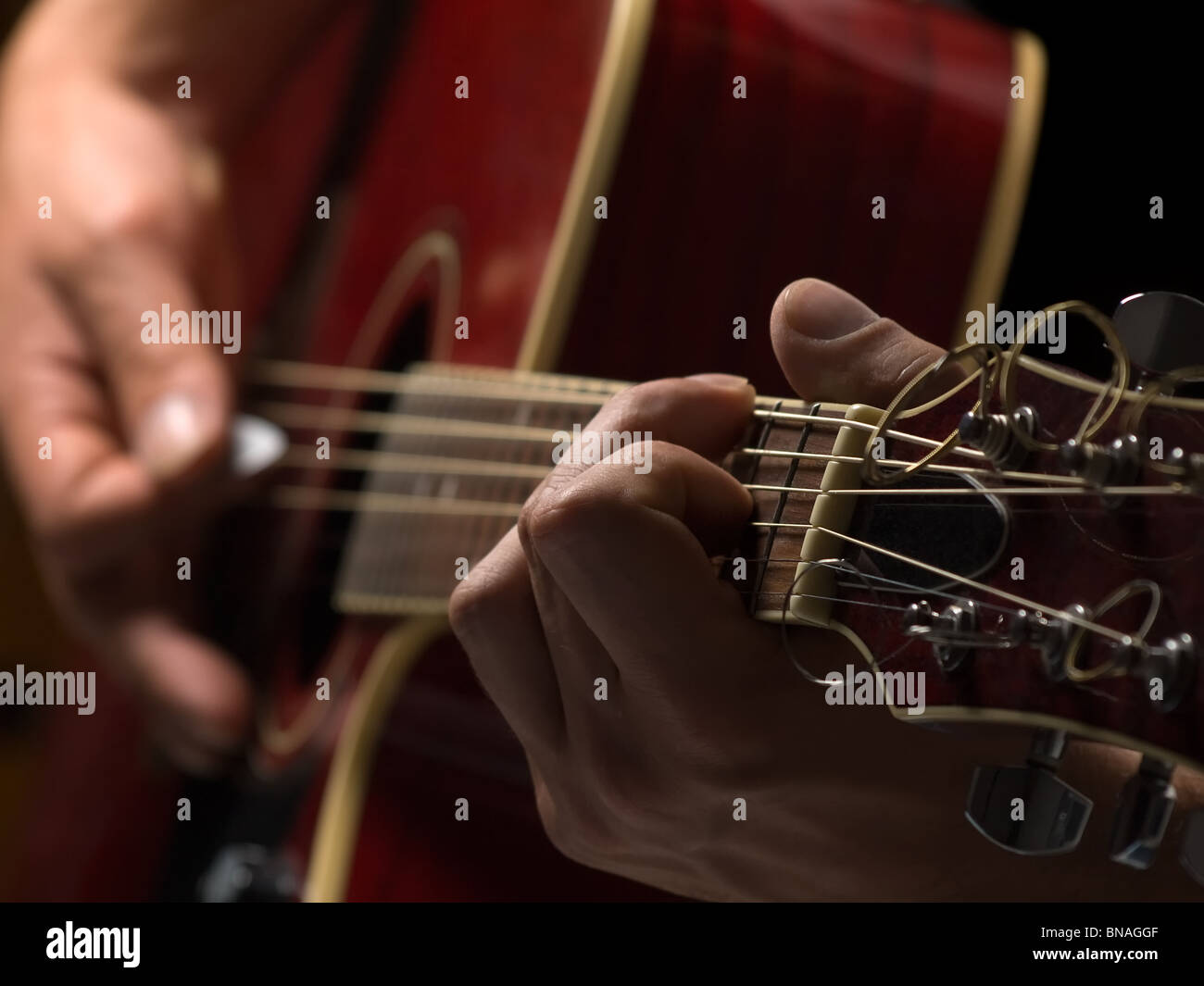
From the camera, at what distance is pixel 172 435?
82 centimetres

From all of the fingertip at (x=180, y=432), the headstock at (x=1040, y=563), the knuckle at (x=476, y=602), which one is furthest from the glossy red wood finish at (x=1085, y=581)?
the fingertip at (x=180, y=432)

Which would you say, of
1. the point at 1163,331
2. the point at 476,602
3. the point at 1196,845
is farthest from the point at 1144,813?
the point at 476,602

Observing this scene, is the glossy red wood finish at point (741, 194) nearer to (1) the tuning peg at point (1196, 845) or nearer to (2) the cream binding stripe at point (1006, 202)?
(2) the cream binding stripe at point (1006, 202)

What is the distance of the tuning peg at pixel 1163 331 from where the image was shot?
1.01ft

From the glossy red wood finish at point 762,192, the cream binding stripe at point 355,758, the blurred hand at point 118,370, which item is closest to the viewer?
the glossy red wood finish at point 762,192

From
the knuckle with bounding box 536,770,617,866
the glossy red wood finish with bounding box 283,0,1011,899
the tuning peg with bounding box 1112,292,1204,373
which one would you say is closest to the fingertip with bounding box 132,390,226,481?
the glossy red wood finish with bounding box 283,0,1011,899

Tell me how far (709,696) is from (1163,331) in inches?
6.8

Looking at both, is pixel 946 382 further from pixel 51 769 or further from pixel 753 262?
pixel 51 769

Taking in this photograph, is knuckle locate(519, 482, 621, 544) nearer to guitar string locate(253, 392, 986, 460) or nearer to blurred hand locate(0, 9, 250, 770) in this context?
guitar string locate(253, 392, 986, 460)

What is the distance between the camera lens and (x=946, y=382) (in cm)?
36
